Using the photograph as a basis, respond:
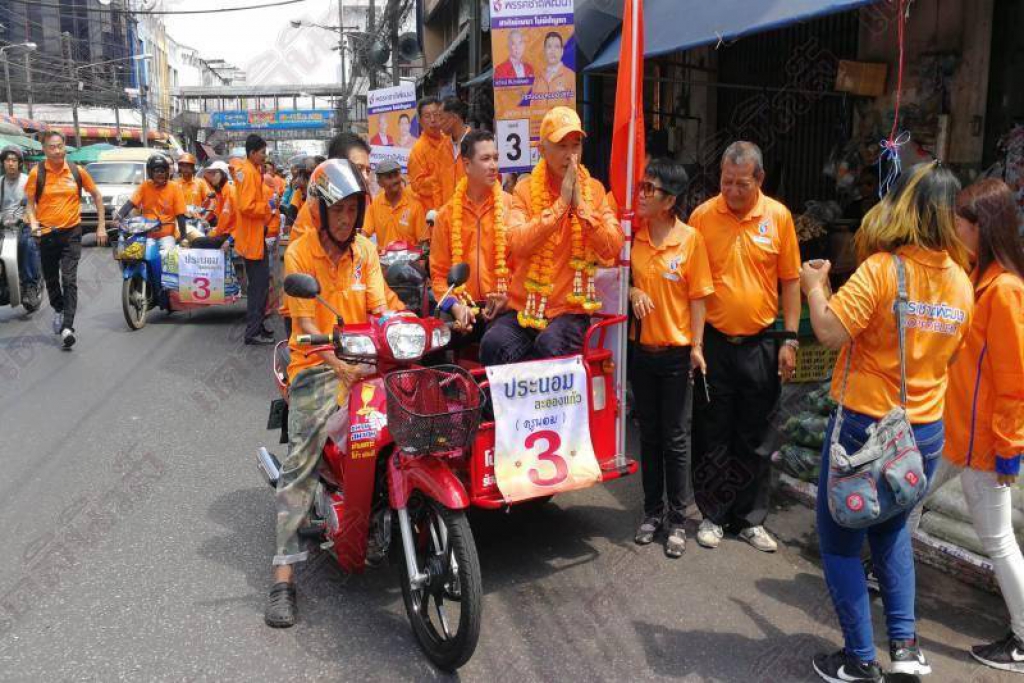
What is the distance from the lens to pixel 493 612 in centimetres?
368

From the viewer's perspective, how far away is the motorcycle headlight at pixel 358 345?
331 centimetres

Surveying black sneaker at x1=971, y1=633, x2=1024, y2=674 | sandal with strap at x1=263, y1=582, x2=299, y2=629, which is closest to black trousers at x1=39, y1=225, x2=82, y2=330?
sandal with strap at x1=263, y1=582, x2=299, y2=629

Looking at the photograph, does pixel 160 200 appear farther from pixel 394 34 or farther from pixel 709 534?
pixel 394 34

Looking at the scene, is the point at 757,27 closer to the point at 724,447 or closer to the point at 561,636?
the point at 724,447

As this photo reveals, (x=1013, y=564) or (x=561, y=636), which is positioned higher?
(x=1013, y=564)

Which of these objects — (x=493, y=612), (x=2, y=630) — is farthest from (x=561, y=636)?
(x=2, y=630)

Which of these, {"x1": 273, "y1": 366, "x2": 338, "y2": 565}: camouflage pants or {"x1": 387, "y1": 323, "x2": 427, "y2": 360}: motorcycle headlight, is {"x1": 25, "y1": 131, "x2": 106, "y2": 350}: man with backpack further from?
{"x1": 387, "y1": 323, "x2": 427, "y2": 360}: motorcycle headlight

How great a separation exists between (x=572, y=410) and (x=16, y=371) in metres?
6.36

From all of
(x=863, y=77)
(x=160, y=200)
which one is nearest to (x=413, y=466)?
(x=863, y=77)

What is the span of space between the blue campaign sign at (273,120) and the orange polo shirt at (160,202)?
5890 cm

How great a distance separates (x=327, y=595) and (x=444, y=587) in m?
0.85

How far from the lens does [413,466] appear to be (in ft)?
10.8

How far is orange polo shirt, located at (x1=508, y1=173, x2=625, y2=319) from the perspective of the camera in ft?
12.8

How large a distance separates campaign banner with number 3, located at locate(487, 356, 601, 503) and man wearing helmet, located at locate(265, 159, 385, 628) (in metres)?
0.68
